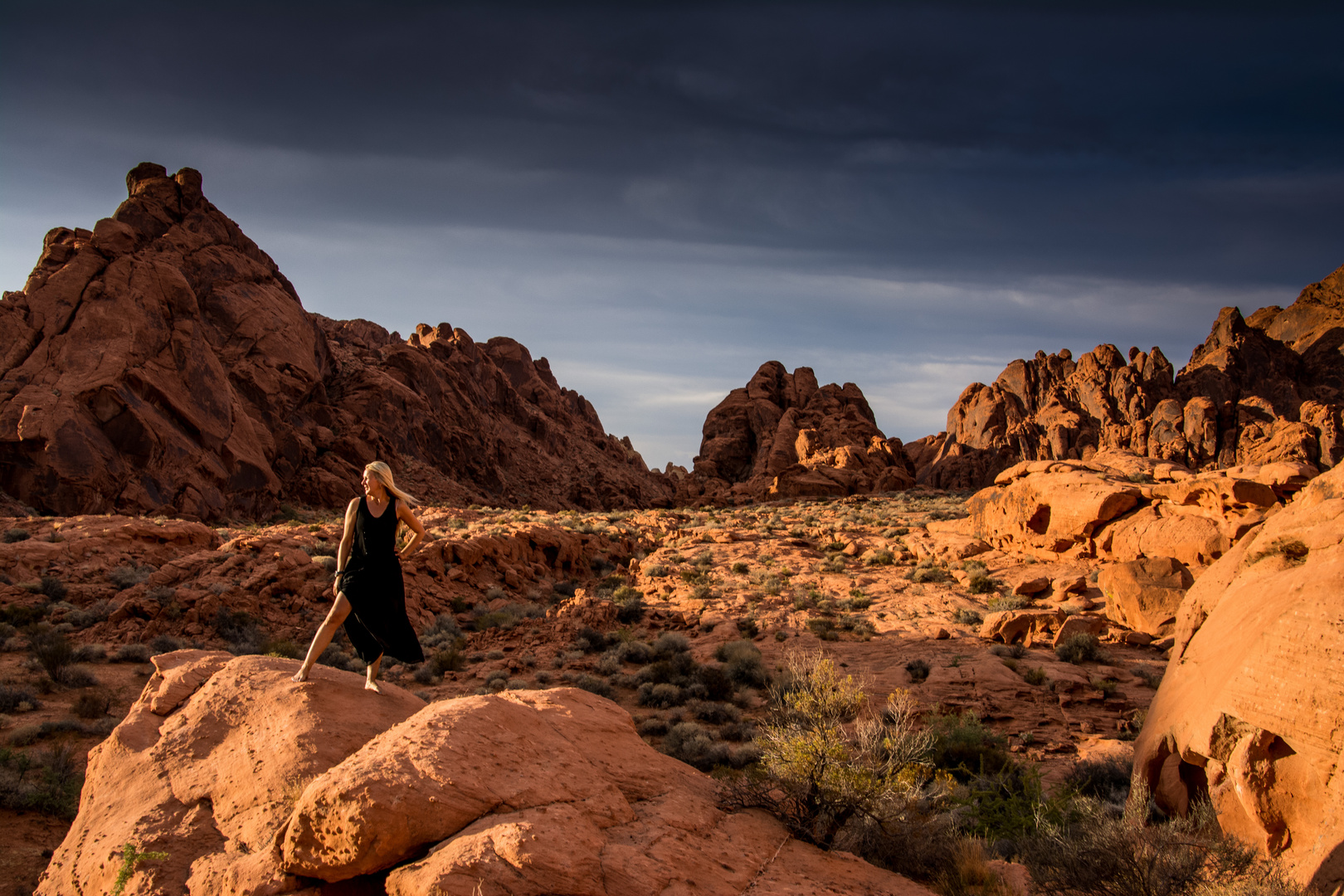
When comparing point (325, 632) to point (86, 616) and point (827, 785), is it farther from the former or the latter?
point (86, 616)

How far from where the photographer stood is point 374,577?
219 inches

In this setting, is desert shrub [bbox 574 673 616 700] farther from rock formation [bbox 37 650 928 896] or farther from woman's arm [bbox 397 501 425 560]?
woman's arm [bbox 397 501 425 560]

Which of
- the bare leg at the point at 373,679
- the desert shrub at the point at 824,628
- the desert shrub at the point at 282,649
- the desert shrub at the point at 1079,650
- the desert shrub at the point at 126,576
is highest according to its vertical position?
the bare leg at the point at 373,679

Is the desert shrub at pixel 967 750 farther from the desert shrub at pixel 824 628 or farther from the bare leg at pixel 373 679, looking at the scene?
the bare leg at pixel 373 679

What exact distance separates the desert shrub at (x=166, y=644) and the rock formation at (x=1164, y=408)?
184ft

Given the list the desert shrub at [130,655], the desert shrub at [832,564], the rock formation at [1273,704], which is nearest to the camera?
the rock formation at [1273,704]

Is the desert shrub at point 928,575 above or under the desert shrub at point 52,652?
above

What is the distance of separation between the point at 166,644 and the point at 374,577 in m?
10.6

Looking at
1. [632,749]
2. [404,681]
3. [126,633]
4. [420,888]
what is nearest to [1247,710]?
[632,749]

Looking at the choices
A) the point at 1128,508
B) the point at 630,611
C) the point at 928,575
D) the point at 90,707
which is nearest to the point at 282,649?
the point at 90,707

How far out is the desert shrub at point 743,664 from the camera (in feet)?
41.3

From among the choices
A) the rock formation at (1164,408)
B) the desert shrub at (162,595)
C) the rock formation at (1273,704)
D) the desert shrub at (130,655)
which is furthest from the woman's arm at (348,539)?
the rock formation at (1164,408)

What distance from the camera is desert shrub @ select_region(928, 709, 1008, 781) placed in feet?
28.3

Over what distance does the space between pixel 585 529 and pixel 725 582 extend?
8.20 m
